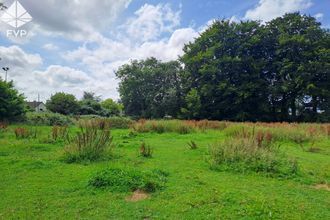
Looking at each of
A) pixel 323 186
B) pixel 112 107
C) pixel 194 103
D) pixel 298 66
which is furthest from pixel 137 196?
pixel 112 107

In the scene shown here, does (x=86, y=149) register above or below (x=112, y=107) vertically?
A: below

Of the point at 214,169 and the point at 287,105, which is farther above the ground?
the point at 287,105

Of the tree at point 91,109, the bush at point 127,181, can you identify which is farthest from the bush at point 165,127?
the tree at point 91,109

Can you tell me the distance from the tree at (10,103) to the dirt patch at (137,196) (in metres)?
18.2

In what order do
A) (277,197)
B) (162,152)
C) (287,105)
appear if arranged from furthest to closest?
(287,105) → (162,152) → (277,197)

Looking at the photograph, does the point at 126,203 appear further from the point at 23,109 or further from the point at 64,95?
the point at 64,95

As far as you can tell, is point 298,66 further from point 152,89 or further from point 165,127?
point 165,127

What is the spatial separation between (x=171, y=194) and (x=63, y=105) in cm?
3459

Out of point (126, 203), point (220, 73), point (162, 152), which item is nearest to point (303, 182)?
point (126, 203)

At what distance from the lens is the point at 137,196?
4.39 m

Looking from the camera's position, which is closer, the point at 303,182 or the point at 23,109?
the point at 303,182

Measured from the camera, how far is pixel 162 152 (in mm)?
8516

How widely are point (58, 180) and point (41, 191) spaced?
0.67 m

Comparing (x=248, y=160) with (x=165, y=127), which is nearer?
(x=248, y=160)
